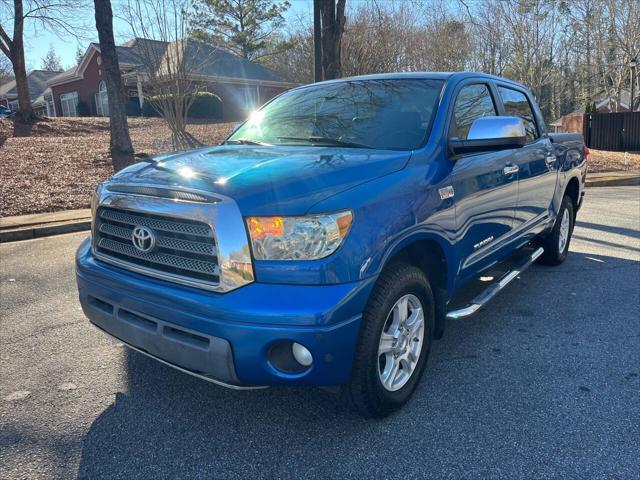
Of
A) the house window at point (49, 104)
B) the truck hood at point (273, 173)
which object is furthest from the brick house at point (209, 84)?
the truck hood at point (273, 173)

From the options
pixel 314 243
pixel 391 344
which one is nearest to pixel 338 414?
pixel 391 344

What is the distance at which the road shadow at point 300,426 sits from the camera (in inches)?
97.7

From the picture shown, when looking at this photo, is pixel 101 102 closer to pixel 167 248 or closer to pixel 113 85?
pixel 113 85

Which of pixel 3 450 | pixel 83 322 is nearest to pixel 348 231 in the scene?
pixel 3 450

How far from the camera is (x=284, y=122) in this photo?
3842 mm

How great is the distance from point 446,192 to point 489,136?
51 centimetres

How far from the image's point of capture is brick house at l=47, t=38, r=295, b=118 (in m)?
29.8

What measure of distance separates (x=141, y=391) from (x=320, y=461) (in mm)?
1257

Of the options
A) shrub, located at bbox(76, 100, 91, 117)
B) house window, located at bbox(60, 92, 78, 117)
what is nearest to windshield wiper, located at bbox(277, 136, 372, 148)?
shrub, located at bbox(76, 100, 91, 117)

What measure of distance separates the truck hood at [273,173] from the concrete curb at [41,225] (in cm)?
540

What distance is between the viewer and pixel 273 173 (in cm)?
259

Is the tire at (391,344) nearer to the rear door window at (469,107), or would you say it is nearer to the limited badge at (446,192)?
the limited badge at (446,192)

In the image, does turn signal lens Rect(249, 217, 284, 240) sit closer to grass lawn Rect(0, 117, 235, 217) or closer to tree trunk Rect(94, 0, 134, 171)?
grass lawn Rect(0, 117, 235, 217)

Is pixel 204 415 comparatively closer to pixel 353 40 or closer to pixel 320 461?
pixel 320 461
